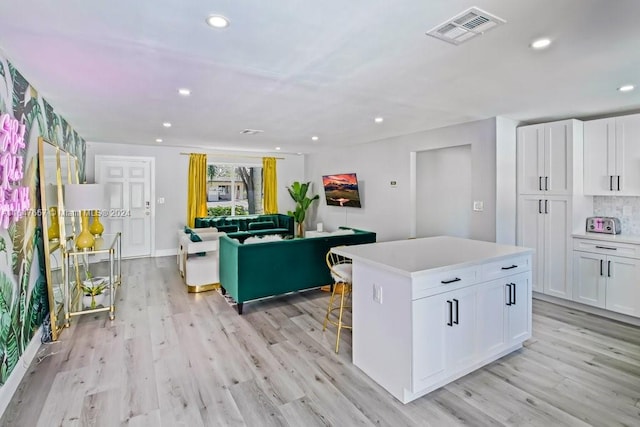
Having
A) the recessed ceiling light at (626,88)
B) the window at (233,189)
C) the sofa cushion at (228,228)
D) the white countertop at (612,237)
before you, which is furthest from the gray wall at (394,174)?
the sofa cushion at (228,228)

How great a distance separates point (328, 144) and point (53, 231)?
4.90 meters

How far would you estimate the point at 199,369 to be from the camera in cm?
270

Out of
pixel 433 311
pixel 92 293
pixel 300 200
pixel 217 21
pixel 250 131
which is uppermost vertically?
pixel 250 131

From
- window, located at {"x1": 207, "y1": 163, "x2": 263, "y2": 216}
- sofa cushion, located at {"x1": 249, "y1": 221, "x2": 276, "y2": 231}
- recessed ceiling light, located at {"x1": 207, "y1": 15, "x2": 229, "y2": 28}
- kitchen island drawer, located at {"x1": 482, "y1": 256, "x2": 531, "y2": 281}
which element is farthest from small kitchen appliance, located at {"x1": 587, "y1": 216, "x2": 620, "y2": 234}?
window, located at {"x1": 207, "y1": 163, "x2": 263, "y2": 216}

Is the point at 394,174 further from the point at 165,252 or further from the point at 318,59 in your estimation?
the point at 165,252

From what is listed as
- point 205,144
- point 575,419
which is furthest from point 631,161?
point 205,144

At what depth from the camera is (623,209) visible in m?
4.05

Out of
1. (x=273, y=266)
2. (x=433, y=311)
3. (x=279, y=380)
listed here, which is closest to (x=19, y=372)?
(x=279, y=380)

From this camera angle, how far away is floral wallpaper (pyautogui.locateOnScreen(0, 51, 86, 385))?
235 cm

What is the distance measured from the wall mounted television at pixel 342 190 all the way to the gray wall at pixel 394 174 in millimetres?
143

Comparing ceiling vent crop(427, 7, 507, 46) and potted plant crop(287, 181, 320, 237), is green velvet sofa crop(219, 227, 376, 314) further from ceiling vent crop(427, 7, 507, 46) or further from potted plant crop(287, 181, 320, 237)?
potted plant crop(287, 181, 320, 237)

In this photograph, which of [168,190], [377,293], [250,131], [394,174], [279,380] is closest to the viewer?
[377,293]

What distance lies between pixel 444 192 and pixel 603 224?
248cm

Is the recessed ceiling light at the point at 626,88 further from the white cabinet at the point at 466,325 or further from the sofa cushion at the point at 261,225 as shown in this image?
the sofa cushion at the point at 261,225
